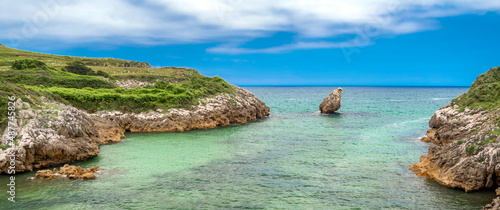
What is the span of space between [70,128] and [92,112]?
542 inches

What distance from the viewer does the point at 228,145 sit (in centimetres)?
3094

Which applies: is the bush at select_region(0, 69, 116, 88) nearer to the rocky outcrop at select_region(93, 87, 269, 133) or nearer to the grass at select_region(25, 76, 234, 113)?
the grass at select_region(25, 76, 234, 113)

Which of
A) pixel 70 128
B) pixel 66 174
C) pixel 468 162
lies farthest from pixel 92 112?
pixel 468 162

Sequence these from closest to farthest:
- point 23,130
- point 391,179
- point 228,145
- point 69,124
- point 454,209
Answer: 1. point 454,209
2. point 391,179
3. point 23,130
4. point 69,124
5. point 228,145

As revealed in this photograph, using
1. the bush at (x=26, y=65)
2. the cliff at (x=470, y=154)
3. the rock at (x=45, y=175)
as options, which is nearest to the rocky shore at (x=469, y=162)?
the cliff at (x=470, y=154)

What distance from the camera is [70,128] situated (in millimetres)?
24359

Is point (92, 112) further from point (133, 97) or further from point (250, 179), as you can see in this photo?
point (250, 179)

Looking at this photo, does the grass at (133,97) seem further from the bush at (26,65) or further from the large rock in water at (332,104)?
the bush at (26,65)

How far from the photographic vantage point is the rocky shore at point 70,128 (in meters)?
20.7

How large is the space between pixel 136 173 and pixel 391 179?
48.5 ft

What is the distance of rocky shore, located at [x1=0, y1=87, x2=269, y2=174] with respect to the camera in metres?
20.7

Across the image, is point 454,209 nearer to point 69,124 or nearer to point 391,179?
point 391,179

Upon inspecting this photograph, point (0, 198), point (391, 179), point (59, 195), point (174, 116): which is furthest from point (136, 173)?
point (174, 116)

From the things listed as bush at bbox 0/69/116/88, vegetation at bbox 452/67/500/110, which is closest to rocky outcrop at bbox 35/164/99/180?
vegetation at bbox 452/67/500/110
